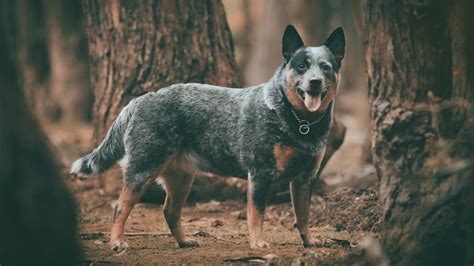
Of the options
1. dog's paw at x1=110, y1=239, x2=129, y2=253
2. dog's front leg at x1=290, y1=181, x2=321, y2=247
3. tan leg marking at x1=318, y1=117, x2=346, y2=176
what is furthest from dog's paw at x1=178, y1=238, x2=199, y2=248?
tan leg marking at x1=318, y1=117, x2=346, y2=176

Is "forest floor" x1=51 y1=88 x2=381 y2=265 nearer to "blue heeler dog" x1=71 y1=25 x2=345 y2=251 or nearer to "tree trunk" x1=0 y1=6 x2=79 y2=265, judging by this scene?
"blue heeler dog" x1=71 y1=25 x2=345 y2=251

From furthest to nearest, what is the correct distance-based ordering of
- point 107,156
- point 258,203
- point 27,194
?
1. point 107,156
2. point 258,203
3. point 27,194

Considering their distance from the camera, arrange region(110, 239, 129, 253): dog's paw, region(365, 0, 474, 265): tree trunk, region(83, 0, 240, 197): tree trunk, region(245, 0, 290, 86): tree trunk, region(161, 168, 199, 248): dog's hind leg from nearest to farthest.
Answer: region(365, 0, 474, 265): tree trunk
region(110, 239, 129, 253): dog's paw
region(161, 168, 199, 248): dog's hind leg
region(83, 0, 240, 197): tree trunk
region(245, 0, 290, 86): tree trunk

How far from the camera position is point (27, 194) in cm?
548

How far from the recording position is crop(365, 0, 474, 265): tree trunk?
661cm

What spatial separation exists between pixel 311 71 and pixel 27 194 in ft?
11.4

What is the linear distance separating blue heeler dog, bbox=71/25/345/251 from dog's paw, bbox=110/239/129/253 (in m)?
0.01

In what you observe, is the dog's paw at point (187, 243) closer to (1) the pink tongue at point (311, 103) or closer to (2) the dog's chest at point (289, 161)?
(2) the dog's chest at point (289, 161)

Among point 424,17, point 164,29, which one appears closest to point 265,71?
point 164,29

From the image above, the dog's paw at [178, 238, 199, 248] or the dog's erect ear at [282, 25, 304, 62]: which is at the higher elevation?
the dog's erect ear at [282, 25, 304, 62]

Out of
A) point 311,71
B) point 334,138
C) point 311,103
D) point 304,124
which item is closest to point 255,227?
point 304,124

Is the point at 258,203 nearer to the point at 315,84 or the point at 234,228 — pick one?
the point at 315,84

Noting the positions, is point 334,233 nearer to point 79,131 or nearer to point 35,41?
point 79,131

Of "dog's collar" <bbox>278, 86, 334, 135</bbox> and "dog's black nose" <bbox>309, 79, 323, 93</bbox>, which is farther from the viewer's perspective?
"dog's collar" <bbox>278, 86, 334, 135</bbox>
